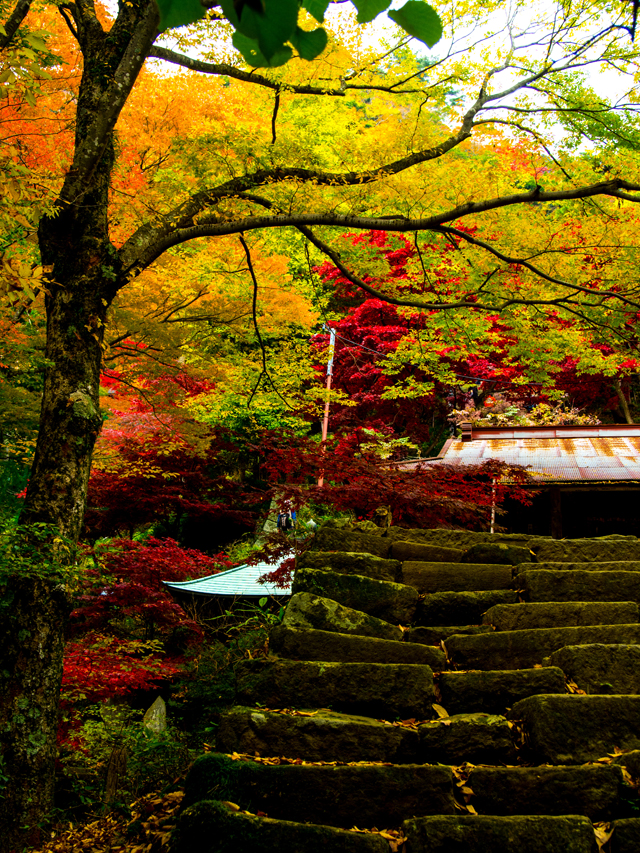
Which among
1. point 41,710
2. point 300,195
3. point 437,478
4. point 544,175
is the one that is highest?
point 544,175

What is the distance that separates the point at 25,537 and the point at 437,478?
13.1 feet

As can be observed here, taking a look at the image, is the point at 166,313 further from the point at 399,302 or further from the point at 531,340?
the point at 531,340

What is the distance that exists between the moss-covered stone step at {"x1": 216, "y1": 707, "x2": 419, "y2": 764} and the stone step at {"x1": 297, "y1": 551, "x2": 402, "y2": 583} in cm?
150

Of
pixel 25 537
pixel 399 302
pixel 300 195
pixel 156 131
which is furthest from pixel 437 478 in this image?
pixel 156 131

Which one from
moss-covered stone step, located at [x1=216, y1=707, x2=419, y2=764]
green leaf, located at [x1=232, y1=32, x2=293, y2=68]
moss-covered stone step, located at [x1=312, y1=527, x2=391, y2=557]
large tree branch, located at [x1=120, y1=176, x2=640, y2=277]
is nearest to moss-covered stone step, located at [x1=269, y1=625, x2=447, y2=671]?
moss-covered stone step, located at [x1=216, y1=707, x2=419, y2=764]

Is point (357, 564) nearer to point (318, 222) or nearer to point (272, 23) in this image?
point (318, 222)

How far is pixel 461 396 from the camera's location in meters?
15.6

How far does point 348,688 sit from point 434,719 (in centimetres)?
44

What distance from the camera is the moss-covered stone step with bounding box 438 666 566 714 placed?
A: 112 inches

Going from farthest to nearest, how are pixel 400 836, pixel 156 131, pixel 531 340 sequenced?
1. pixel 156 131
2. pixel 531 340
3. pixel 400 836

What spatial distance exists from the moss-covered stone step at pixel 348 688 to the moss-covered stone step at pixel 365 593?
0.86 m

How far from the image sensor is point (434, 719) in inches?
111

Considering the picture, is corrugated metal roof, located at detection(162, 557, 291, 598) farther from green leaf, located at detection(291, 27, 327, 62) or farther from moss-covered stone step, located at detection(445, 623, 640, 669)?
green leaf, located at detection(291, 27, 327, 62)

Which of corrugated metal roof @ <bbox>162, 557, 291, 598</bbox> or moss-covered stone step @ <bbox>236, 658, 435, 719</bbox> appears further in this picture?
corrugated metal roof @ <bbox>162, 557, 291, 598</bbox>
